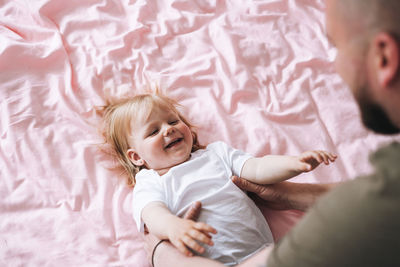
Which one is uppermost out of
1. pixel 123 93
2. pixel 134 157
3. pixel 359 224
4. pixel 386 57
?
pixel 386 57

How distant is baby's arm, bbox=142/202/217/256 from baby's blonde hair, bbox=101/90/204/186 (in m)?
0.23

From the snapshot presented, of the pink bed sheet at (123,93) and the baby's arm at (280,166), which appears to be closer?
the baby's arm at (280,166)

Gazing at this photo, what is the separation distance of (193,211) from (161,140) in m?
0.26

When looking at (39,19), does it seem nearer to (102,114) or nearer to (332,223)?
(102,114)

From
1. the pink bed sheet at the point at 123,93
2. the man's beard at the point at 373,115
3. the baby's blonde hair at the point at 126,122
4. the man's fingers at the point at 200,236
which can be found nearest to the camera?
the man's beard at the point at 373,115

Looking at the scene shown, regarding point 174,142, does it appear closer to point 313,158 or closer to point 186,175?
point 186,175

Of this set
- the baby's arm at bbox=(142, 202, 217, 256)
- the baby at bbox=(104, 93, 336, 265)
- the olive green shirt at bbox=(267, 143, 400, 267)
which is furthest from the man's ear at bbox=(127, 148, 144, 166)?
the olive green shirt at bbox=(267, 143, 400, 267)

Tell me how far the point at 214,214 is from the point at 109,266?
1.02 ft

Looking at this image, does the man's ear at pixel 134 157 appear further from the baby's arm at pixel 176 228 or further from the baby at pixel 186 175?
the baby's arm at pixel 176 228

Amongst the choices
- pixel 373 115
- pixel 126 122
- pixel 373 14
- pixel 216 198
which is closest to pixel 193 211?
pixel 216 198

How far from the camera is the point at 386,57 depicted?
0.56m

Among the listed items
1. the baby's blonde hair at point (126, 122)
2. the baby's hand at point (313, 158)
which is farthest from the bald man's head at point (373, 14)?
the baby's blonde hair at point (126, 122)

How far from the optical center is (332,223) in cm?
55

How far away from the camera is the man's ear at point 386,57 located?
0.55 meters
